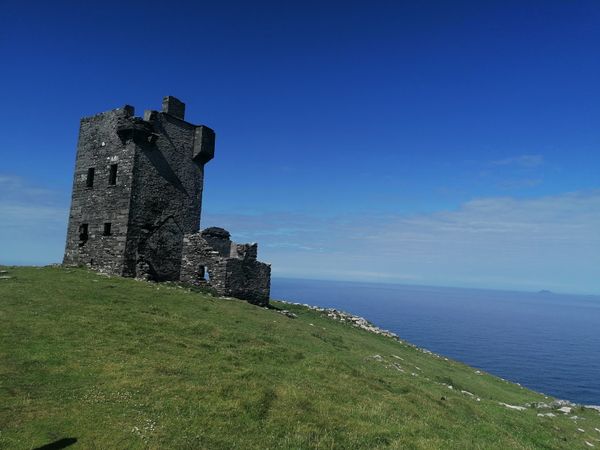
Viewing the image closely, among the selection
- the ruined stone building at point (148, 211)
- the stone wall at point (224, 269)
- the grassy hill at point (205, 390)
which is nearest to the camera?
the grassy hill at point (205, 390)

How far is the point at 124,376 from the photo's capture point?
45.1 feet

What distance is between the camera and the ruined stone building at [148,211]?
113ft

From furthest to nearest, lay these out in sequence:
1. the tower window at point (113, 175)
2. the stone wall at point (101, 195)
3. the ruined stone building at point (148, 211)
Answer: the tower window at point (113, 175) < the stone wall at point (101, 195) < the ruined stone building at point (148, 211)

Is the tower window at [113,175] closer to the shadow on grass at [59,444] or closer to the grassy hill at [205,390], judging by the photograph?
the grassy hill at [205,390]

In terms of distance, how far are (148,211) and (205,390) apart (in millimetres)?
25082

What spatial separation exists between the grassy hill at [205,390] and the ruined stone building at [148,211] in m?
9.49

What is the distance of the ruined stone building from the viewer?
34.3 m

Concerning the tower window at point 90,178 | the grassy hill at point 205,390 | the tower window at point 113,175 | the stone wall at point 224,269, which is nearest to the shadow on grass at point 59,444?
the grassy hill at point 205,390

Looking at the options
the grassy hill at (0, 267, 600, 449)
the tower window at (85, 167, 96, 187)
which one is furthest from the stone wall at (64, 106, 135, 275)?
the grassy hill at (0, 267, 600, 449)

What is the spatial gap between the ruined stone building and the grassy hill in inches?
374

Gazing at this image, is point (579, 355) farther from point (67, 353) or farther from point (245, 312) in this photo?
point (67, 353)

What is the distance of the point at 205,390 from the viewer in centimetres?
1339

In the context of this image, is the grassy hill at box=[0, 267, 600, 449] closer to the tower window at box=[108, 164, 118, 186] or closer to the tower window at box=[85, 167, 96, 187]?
the tower window at box=[108, 164, 118, 186]

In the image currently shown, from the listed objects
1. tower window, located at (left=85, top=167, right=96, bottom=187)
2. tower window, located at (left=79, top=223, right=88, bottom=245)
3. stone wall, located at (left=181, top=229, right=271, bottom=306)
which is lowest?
stone wall, located at (left=181, top=229, right=271, bottom=306)
